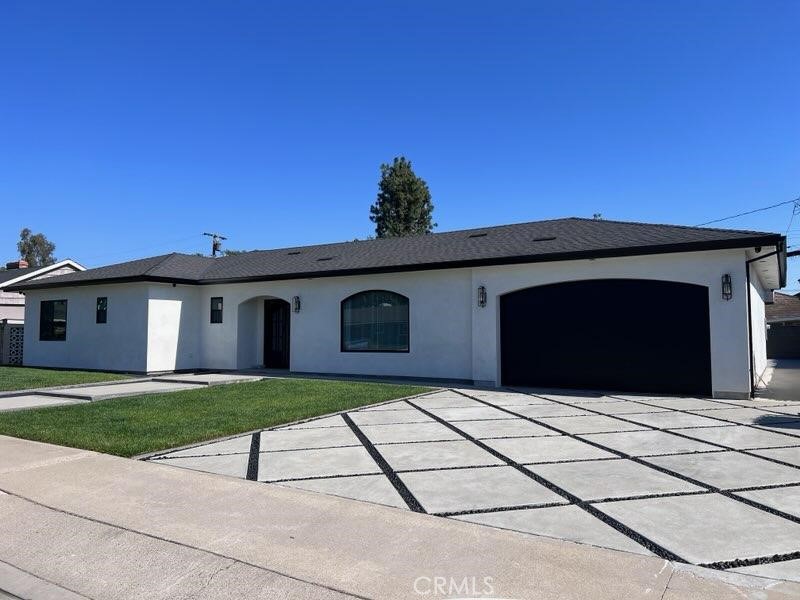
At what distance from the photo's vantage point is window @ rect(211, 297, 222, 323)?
17.7 m

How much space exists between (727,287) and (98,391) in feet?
43.3

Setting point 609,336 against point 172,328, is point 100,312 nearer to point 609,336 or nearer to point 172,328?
point 172,328

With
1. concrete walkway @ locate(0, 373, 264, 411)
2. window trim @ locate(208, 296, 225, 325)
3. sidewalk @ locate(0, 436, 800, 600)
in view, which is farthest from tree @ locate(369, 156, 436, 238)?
sidewalk @ locate(0, 436, 800, 600)

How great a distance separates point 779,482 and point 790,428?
3.19 metres

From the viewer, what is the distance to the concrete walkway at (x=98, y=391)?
10328 millimetres

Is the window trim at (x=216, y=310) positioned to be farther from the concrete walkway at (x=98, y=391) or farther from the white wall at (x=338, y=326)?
the concrete walkway at (x=98, y=391)

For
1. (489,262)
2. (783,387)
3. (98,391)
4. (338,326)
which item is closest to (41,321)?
(98,391)

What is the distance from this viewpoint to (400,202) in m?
42.5

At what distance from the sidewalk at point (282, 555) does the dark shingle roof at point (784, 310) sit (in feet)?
106

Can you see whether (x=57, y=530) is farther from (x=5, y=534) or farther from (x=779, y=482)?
(x=779, y=482)

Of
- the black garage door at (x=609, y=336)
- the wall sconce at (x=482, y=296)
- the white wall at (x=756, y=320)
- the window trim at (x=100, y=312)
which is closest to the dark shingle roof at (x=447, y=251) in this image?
the wall sconce at (x=482, y=296)

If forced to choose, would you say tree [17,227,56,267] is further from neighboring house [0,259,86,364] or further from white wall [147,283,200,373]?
white wall [147,283,200,373]

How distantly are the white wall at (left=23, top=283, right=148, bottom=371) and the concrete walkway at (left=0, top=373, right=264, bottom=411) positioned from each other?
2811 mm

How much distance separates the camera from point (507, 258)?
12.6 m
